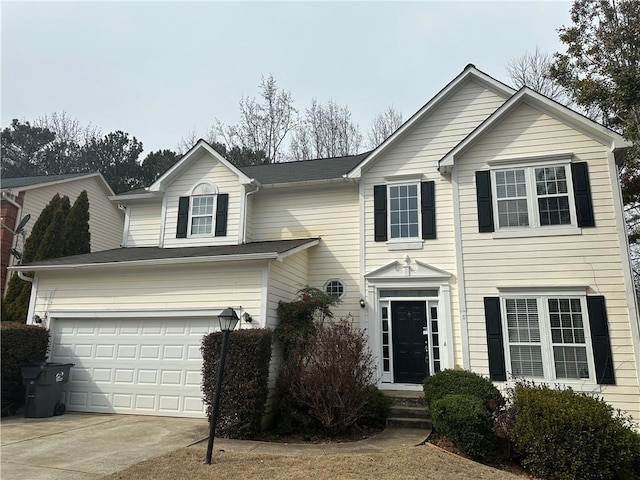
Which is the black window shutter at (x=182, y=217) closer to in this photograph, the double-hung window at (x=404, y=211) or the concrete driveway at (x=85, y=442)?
the concrete driveway at (x=85, y=442)

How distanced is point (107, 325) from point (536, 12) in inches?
537

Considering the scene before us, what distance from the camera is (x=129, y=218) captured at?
13.2 metres

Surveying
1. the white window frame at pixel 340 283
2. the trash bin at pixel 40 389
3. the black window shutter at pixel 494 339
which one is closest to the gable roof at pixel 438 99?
the white window frame at pixel 340 283

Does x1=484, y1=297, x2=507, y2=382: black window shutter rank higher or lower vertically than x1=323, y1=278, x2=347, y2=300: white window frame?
lower

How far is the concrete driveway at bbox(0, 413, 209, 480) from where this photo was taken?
17.6ft

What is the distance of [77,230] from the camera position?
1441cm

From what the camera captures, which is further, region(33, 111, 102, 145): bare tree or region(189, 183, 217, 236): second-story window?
region(33, 111, 102, 145): bare tree

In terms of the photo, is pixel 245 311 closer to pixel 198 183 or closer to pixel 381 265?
pixel 381 265

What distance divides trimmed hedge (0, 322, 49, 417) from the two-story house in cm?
67

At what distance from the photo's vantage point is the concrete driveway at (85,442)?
5379 mm

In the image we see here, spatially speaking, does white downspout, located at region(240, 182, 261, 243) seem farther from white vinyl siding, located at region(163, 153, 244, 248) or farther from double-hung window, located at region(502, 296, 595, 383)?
double-hung window, located at region(502, 296, 595, 383)

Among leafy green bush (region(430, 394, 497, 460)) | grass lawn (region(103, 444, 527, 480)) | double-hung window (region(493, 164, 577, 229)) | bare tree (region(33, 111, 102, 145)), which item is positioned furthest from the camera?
bare tree (region(33, 111, 102, 145))

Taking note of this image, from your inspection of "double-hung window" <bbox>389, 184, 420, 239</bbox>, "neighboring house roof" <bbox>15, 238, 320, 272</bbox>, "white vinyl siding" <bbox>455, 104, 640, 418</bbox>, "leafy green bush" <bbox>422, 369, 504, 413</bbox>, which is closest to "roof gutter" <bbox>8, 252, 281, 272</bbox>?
"neighboring house roof" <bbox>15, 238, 320, 272</bbox>

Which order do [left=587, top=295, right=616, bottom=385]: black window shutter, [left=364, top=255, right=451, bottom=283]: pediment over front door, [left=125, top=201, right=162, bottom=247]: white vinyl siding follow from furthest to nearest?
[left=125, top=201, right=162, bottom=247]: white vinyl siding
[left=364, top=255, right=451, bottom=283]: pediment over front door
[left=587, top=295, right=616, bottom=385]: black window shutter
